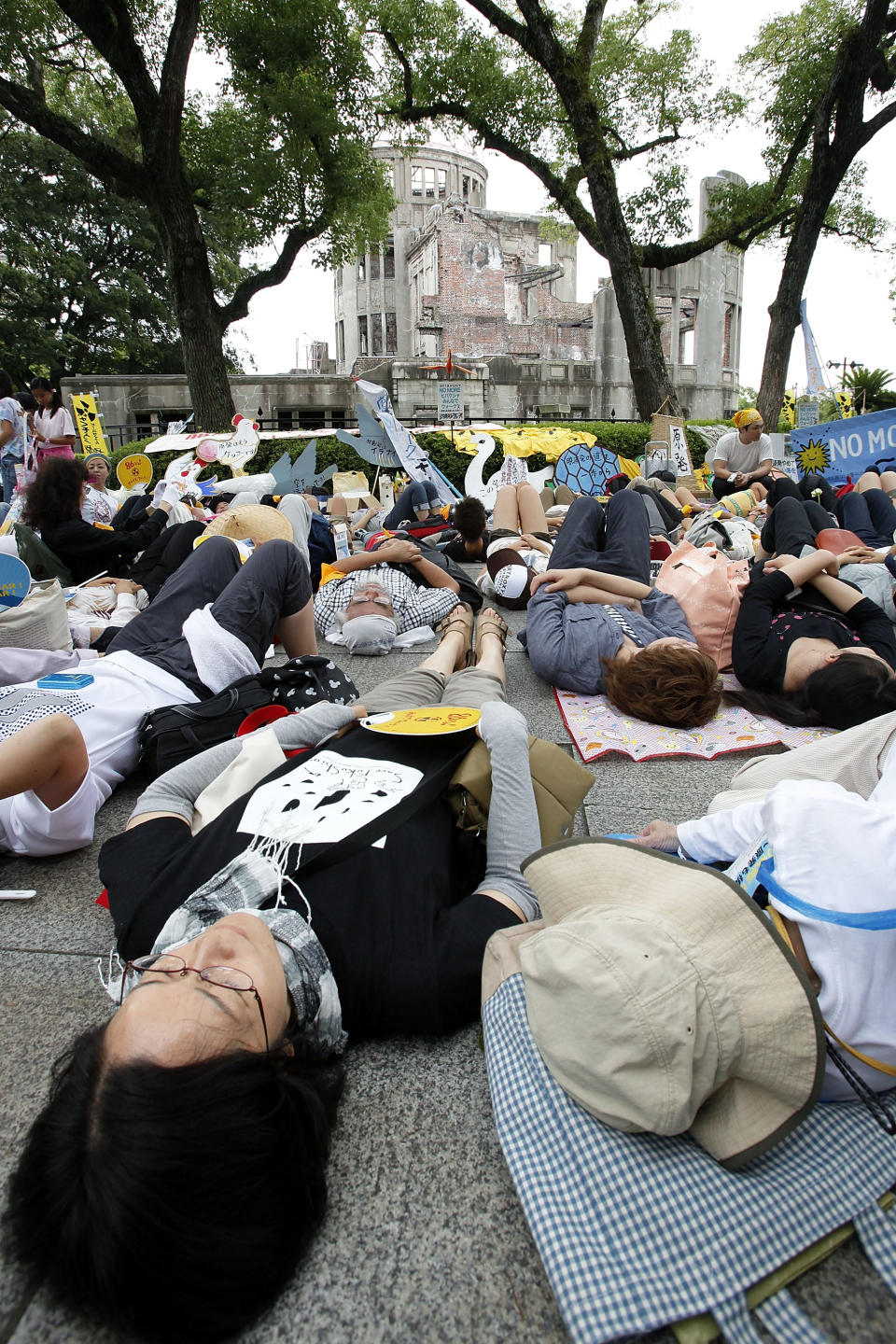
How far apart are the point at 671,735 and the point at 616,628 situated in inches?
30.1

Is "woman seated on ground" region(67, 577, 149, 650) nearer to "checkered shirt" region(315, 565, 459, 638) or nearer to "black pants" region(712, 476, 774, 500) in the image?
"checkered shirt" region(315, 565, 459, 638)

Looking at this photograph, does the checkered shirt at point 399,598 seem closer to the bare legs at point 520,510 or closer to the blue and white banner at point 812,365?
the bare legs at point 520,510

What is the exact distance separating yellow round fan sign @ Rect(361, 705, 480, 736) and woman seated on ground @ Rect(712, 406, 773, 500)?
7.30 metres

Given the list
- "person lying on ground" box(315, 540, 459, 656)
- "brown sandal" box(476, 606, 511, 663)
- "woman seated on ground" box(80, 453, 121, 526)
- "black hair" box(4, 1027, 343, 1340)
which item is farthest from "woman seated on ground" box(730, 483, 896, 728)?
"woman seated on ground" box(80, 453, 121, 526)

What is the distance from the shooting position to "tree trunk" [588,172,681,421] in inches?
543

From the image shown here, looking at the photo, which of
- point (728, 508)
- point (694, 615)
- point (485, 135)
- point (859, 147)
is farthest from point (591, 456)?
point (485, 135)

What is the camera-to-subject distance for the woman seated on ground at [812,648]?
3.16m

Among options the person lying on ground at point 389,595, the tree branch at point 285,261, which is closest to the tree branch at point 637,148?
the tree branch at point 285,261

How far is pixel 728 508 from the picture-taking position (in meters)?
7.30

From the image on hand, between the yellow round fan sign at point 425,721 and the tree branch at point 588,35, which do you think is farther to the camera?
the tree branch at point 588,35

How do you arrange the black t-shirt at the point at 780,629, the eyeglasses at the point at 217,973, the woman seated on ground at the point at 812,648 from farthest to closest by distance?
the black t-shirt at the point at 780,629, the woman seated on ground at the point at 812,648, the eyeglasses at the point at 217,973

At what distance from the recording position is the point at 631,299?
14.0 meters

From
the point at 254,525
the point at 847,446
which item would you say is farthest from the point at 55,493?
the point at 847,446

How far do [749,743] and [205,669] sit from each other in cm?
244
